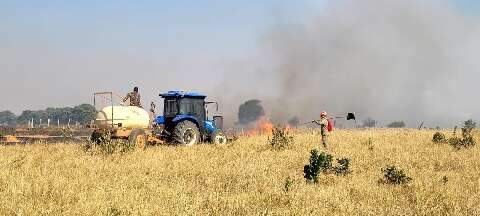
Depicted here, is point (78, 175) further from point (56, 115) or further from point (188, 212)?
point (56, 115)

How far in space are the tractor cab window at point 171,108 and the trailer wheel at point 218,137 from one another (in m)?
1.80

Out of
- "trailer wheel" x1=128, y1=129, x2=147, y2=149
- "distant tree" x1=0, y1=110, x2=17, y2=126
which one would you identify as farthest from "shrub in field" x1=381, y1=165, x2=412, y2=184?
"distant tree" x1=0, y1=110, x2=17, y2=126

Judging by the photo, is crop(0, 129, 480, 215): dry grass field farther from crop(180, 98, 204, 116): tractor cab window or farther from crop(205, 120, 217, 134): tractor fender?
crop(205, 120, 217, 134): tractor fender

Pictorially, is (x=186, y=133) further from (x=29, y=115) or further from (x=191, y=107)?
(x=29, y=115)

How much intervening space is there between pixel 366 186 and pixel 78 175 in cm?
520

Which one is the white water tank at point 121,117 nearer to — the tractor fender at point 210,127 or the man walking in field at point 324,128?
the tractor fender at point 210,127

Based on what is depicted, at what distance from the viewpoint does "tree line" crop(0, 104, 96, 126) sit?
410 feet

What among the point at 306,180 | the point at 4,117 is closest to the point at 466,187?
the point at 306,180

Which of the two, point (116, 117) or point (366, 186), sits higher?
point (116, 117)

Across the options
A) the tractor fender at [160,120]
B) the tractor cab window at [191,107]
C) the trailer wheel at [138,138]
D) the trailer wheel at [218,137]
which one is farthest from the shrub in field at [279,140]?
the tractor fender at [160,120]

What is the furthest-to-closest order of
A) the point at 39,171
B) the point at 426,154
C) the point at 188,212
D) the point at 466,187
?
the point at 426,154
the point at 39,171
the point at 466,187
the point at 188,212

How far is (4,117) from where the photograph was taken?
17700cm

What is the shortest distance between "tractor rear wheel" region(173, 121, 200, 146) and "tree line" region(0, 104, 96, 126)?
302 feet

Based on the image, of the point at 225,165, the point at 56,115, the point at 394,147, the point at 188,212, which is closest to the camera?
the point at 188,212
